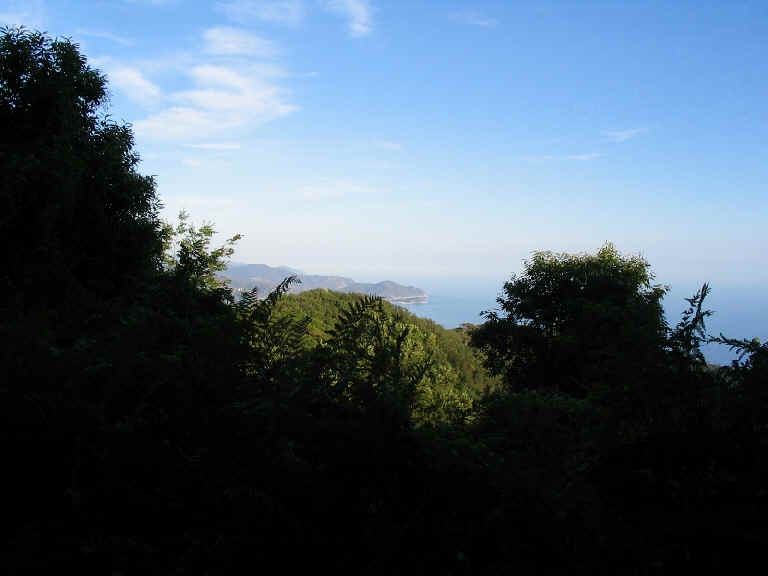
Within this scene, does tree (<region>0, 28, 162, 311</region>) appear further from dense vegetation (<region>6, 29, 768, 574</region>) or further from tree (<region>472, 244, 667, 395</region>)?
tree (<region>472, 244, 667, 395</region>)

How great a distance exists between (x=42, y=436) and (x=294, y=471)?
65.6 inches

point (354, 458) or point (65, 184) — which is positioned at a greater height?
point (65, 184)

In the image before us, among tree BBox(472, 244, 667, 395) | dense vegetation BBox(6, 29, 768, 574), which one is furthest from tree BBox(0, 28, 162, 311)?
tree BBox(472, 244, 667, 395)

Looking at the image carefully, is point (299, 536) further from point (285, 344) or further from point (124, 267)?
point (124, 267)

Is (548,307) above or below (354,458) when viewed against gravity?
above

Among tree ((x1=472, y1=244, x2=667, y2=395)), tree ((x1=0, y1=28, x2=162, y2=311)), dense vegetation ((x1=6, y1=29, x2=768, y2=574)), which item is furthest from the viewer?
tree ((x1=472, y1=244, x2=667, y2=395))

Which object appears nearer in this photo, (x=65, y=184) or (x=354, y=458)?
(x=354, y=458)

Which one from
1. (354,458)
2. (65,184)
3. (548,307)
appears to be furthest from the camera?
(548,307)

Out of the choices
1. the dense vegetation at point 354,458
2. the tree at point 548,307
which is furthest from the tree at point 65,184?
the tree at point 548,307

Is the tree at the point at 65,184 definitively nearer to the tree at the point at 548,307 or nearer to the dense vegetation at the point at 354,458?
the dense vegetation at the point at 354,458

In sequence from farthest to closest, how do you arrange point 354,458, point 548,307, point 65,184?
point 548,307, point 65,184, point 354,458

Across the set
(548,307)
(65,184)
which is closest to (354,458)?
(65,184)

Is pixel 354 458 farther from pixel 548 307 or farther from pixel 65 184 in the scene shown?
pixel 548 307

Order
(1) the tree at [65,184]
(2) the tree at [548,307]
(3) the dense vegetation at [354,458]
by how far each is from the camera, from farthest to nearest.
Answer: (2) the tree at [548,307] → (1) the tree at [65,184] → (3) the dense vegetation at [354,458]
